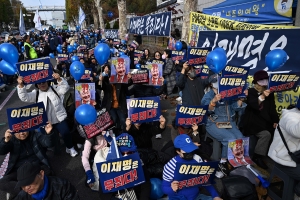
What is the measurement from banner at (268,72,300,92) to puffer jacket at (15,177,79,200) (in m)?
3.14

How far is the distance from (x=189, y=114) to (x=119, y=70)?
1.81 m

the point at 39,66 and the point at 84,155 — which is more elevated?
the point at 39,66

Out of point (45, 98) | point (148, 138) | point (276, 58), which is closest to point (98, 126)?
point (148, 138)

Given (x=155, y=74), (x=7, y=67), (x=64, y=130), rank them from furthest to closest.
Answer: (x=155, y=74) < (x=64, y=130) < (x=7, y=67)

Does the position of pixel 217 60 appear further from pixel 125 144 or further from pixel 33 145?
pixel 33 145

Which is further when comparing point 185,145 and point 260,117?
point 260,117

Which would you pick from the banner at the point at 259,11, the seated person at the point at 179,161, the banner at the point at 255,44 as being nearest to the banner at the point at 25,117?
the seated person at the point at 179,161

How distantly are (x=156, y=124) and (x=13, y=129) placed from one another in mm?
2041

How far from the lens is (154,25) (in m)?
13.3

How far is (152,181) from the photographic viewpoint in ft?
10.9

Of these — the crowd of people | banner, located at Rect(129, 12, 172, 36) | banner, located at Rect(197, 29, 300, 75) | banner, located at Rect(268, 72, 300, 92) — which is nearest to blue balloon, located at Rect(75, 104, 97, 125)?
the crowd of people

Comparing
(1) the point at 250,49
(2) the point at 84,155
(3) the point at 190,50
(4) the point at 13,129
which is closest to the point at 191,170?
(2) the point at 84,155

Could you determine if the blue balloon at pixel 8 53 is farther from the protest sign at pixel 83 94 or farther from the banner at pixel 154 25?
the banner at pixel 154 25

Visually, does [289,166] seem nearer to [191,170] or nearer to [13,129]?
[191,170]
